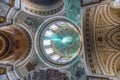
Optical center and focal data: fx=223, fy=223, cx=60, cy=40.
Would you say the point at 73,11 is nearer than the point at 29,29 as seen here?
Yes

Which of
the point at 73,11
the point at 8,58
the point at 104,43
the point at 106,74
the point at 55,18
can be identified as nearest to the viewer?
the point at 73,11

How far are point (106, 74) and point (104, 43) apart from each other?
6.11 feet

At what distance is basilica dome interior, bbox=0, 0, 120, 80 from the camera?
471 inches

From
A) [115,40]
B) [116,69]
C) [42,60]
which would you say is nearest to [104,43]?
[115,40]

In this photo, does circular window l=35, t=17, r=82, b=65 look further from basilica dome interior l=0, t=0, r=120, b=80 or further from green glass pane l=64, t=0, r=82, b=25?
green glass pane l=64, t=0, r=82, b=25

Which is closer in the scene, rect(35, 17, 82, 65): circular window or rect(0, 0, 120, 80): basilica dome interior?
rect(0, 0, 120, 80): basilica dome interior

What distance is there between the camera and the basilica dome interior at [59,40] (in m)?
12.0

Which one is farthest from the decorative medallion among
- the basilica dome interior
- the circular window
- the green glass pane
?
the green glass pane

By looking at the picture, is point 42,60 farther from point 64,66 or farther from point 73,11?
point 73,11

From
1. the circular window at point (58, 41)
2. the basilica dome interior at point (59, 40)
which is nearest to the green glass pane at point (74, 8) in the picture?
the basilica dome interior at point (59, 40)

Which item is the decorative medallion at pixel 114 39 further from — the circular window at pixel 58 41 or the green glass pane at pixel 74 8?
the green glass pane at pixel 74 8

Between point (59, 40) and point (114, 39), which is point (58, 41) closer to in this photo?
point (59, 40)

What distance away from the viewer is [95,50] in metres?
12.8

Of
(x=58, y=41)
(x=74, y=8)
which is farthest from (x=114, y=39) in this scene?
(x=58, y=41)
